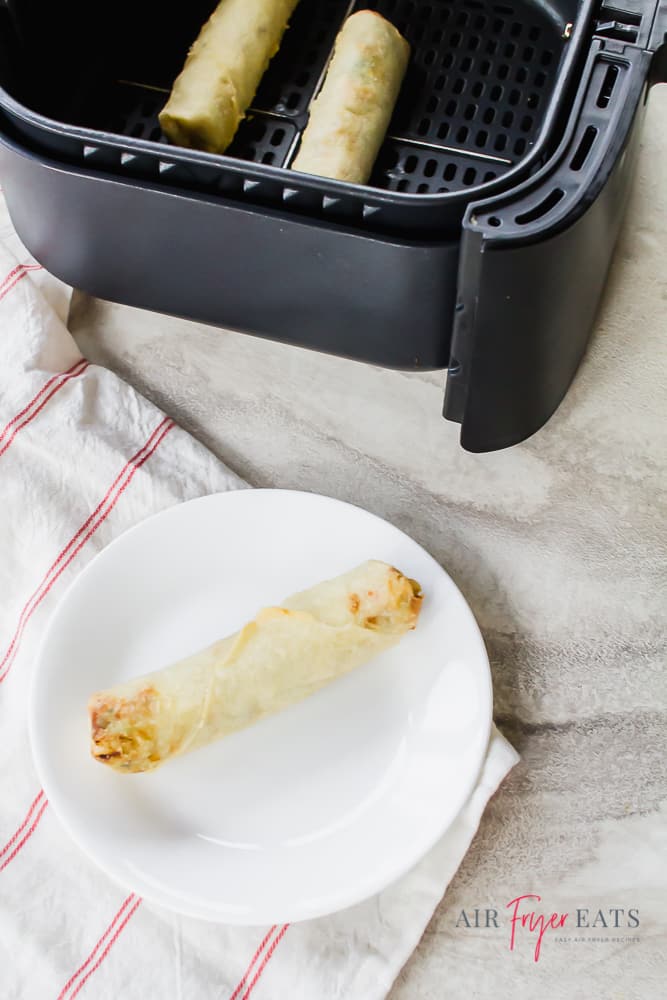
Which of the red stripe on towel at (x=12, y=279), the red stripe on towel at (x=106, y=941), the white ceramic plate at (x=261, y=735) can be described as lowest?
the red stripe on towel at (x=106, y=941)

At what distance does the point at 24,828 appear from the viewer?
105 centimetres

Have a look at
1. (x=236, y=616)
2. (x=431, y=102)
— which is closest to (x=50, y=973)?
(x=236, y=616)

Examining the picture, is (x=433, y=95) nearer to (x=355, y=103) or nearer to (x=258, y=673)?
(x=355, y=103)

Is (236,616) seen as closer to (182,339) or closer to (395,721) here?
(395,721)

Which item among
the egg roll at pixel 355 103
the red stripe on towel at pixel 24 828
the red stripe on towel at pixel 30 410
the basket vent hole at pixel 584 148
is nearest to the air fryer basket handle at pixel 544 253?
the basket vent hole at pixel 584 148

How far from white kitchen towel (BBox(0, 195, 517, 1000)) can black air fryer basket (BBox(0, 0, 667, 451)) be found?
0.40 ft

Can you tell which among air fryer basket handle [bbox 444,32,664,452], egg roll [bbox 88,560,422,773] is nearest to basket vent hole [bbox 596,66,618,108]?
air fryer basket handle [bbox 444,32,664,452]

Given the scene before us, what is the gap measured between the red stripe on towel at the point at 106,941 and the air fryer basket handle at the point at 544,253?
0.56 metres

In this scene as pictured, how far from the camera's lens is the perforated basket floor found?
3.66 ft

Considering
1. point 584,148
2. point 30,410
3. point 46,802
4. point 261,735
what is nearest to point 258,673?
point 261,735

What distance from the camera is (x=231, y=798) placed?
3.29 feet

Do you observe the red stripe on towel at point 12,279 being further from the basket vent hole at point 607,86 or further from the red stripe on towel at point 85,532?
the basket vent hole at point 607,86

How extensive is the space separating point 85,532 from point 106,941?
41 cm

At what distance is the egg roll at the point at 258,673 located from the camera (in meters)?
0.97
